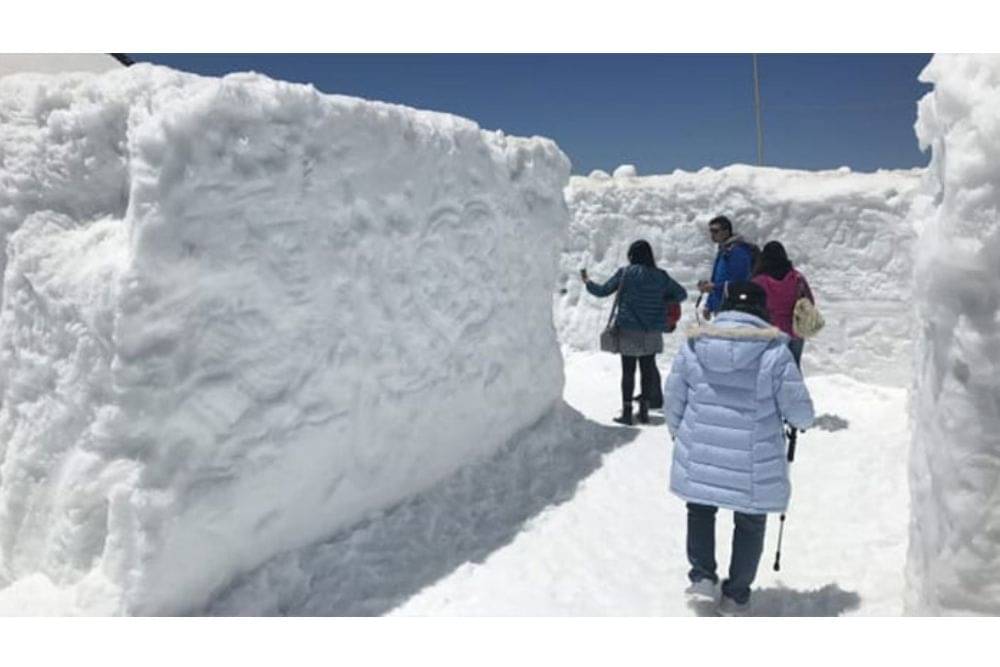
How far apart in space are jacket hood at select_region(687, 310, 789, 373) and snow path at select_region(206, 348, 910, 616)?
3.76 ft

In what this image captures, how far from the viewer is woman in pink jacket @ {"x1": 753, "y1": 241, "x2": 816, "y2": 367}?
19.0ft

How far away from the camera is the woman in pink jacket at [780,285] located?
19.0 ft

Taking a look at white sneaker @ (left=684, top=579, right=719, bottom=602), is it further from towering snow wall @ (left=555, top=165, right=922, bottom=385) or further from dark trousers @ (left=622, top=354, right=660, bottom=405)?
towering snow wall @ (left=555, top=165, right=922, bottom=385)

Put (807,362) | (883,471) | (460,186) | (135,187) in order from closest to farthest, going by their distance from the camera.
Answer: (135,187), (460,186), (883,471), (807,362)

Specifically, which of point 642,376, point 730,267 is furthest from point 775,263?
point 642,376

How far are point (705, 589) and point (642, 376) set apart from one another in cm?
347

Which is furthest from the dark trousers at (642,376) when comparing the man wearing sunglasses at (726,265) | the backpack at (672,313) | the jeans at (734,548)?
the jeans at (734,548)

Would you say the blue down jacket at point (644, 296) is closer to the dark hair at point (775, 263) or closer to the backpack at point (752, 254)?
the backpack at point (752, 254)

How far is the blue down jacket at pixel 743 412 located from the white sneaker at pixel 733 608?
0.55 meters

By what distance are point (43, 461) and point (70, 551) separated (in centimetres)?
43

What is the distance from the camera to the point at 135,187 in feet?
10.6

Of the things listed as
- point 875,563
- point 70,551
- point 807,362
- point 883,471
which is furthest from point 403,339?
point 807,362

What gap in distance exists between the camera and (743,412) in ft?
10.8

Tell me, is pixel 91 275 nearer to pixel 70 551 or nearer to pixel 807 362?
pixel 70 551
